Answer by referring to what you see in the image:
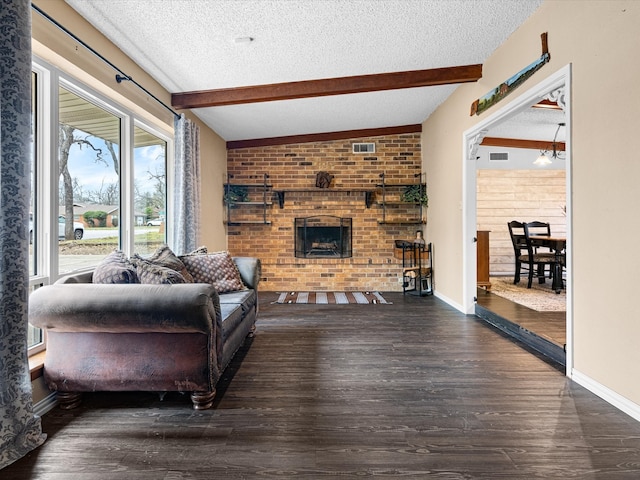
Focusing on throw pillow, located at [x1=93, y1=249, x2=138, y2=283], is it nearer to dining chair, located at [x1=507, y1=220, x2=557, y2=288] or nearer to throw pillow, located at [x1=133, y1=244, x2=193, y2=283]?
throw pillow, located at [x1=133, y1=244, x2=193, y2=283]

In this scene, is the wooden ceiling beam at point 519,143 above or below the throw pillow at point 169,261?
above

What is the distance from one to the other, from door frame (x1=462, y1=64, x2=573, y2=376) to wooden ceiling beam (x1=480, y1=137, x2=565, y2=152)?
9.72 ft

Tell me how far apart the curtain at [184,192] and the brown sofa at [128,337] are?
189cm

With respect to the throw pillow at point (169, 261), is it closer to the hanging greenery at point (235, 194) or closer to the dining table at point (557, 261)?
the hanging greenery at point (235, 194)

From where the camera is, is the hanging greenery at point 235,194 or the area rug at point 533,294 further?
the hanging greenery at point 235,194

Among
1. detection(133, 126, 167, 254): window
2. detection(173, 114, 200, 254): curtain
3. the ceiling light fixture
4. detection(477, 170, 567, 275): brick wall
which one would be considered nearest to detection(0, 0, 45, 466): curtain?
detection(133, 126, 167, 254): window

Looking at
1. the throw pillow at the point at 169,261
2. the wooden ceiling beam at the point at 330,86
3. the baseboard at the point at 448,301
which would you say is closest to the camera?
the throw pillow at the point at 169,261

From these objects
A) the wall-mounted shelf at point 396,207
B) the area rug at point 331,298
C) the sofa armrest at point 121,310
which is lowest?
the area rug at point 331,298

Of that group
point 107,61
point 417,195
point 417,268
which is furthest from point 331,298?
point 107,61

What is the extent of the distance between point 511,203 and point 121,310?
7116 millimetres

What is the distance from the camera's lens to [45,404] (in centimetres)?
201

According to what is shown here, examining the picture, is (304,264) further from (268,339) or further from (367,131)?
(268,339)

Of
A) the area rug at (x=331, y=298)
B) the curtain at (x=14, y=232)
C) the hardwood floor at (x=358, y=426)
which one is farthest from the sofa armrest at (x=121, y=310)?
the area rug at (x=331, y=298)

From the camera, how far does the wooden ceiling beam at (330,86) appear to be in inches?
150
